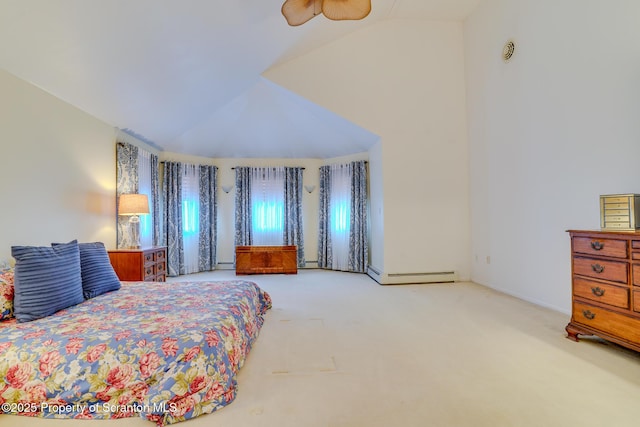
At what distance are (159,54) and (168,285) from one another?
93.7 inches

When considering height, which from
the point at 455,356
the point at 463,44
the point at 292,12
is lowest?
the point at 455,356

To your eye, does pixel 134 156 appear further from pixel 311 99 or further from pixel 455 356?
pixel 455 356

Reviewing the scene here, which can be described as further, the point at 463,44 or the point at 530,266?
the point at 463,44

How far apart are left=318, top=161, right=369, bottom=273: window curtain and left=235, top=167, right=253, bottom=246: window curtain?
156 centimetres

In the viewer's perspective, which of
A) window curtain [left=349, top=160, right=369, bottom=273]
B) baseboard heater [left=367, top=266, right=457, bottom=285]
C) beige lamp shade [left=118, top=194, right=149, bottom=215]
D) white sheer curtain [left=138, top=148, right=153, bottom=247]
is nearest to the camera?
beige lamp shade [left=118, top=194, right=149, bottom=215]

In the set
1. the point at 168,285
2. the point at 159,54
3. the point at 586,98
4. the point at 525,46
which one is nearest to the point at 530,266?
the point at 586,98

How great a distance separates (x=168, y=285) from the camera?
9.82ft

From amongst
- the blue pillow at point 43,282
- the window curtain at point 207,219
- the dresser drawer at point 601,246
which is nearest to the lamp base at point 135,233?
the window curtain at point 207,219

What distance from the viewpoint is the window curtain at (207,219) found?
20.8ft

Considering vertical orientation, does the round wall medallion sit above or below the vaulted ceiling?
above

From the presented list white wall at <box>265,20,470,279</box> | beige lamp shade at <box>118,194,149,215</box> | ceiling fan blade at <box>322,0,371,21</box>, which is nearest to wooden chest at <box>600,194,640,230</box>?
ceiling fan blade at <box>322,0,371,21</box>

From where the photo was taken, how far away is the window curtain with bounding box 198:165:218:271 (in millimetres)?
6336

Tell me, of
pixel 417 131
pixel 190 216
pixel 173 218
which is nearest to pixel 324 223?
pixel 417 131

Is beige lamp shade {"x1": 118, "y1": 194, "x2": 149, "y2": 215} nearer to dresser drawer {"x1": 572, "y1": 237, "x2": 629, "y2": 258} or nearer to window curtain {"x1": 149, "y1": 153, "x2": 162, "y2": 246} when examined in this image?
window curtain {"x1": 149, "y1": 153, "x2": 162, "y2": 246}
